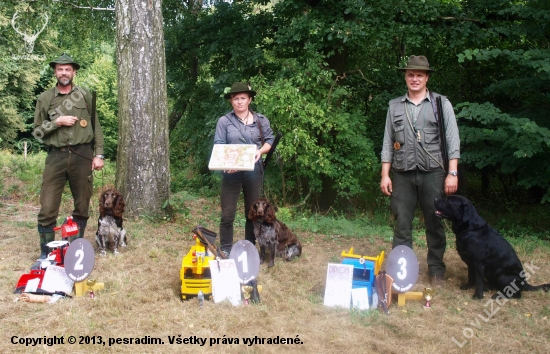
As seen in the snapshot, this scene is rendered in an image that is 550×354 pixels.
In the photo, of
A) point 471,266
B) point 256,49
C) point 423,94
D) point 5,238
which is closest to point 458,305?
point 471,266

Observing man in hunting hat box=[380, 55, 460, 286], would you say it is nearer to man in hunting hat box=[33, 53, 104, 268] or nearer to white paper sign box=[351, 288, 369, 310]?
white paper sign box=[351, 288, 369, 310]

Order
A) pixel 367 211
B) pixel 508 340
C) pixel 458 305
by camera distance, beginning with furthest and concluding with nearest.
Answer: pixel 367 211 → pixel 458 305 → pixel 508 340

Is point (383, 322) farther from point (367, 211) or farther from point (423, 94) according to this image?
point (367, 211)

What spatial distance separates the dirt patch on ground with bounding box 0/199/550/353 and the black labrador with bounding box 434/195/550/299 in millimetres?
169

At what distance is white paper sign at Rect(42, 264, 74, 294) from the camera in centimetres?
440

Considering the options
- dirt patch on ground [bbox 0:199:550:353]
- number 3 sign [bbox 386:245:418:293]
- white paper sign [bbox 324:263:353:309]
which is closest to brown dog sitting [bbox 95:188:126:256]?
dirt patch on ground [bbox 0:199:550:353]

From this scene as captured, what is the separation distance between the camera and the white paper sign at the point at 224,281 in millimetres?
4340

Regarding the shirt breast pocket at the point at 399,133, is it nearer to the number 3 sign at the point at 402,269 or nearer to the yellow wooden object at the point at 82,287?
the number 3 sign at the point at 402,269

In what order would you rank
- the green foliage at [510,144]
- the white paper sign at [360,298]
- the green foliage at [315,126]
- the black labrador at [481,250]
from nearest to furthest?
the white paper sign at [360,298] → the black labrador at [481,250] → the green foliage at [510,144] → the green foliage at [315,126]

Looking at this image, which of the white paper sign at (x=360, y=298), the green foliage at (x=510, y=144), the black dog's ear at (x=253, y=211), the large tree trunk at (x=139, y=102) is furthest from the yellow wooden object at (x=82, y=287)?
the green foliage at (x=510, y=144)

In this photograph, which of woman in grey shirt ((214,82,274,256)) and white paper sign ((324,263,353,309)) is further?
woman in grey shirt ((214,82,274,256))

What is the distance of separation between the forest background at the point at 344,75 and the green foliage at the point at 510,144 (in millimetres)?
22

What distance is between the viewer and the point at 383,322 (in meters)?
4.07

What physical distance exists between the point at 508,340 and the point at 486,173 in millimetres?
9202
